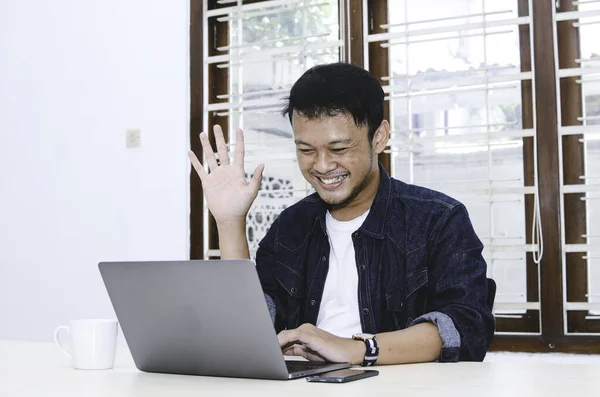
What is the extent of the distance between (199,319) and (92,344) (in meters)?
0.24

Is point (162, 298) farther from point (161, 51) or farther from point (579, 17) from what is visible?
point (161, 51)

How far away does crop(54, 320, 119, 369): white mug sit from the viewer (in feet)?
4.02

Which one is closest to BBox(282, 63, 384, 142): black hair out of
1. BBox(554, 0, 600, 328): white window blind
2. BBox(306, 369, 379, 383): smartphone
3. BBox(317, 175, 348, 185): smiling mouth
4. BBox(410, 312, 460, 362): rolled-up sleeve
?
BBox(317, 175, 348, 185): smiling mouth

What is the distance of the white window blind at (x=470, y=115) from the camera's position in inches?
106

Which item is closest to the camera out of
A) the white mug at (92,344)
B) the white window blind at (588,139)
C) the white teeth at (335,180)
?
the white mug at (92,344)

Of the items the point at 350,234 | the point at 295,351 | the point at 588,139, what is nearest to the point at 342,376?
the point at 295,351

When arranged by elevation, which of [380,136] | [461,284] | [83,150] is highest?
[83,150]

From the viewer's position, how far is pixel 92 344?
1.23 m

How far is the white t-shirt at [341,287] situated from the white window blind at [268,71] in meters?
1.19

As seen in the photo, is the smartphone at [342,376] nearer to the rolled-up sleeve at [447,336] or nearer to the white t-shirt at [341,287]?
the rolled-up sleeve at [447,336]

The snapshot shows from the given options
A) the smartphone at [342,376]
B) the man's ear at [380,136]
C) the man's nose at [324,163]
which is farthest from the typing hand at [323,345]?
the man's ear at [380,136]

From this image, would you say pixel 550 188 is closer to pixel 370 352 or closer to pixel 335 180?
pixel 335 180

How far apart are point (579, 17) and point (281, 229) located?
1.40 meters

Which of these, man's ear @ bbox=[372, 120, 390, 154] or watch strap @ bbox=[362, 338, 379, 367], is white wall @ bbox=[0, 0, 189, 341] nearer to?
man's ear @ bbox=[372, 120, 390, 154]
